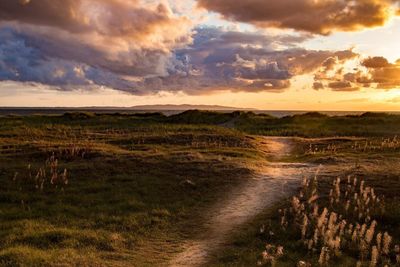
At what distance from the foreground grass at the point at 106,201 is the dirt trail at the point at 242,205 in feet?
2.41

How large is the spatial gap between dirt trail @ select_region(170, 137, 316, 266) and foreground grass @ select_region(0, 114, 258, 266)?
2.41ft

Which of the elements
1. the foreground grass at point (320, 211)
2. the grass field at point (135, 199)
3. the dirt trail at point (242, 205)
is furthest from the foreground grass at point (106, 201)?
the foreground grass at point (320, 211)

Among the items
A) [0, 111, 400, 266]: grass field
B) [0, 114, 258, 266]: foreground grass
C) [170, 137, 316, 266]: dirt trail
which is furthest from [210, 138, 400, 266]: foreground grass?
[0, 114, 258, 266]: foreground grass

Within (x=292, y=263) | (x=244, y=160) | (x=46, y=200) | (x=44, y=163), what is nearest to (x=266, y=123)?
(x=244, y=160)

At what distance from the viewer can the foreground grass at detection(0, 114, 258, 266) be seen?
622 inches

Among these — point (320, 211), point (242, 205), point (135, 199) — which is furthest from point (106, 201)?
point (320, 211)

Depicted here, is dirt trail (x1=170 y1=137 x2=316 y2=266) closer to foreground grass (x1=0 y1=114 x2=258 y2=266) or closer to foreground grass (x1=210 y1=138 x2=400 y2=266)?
foreground grass (x1=210 y1=138 x2=400 y2=266)

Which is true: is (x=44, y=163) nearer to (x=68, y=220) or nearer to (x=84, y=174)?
(x=84, y=174)

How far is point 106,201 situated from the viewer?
72.7 feet

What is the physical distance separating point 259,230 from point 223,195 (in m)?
5.33

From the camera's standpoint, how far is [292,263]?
49.0 ft

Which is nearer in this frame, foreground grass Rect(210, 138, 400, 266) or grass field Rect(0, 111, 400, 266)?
foreground grass Rect(210, 138, 400, 266)

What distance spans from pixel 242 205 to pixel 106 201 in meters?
6.43

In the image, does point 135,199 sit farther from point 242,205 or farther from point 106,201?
point 242,205
